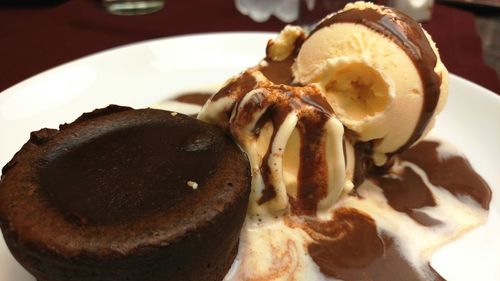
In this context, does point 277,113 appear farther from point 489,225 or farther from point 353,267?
point 489,225

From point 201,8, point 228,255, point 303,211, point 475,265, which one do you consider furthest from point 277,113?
point 201,8

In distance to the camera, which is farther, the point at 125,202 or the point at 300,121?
the point at 300,121

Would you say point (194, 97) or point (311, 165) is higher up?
point (311, 165)

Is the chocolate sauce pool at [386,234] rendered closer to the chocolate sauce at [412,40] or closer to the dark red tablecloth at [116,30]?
the chocolate sauce at [412,40]

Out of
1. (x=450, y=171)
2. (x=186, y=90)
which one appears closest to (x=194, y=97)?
(x=186, y=90)

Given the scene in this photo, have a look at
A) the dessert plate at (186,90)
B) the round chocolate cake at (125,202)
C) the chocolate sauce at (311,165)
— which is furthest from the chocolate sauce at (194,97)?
the chocolate sauce at (311,165)

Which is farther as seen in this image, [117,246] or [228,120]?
[228,120]

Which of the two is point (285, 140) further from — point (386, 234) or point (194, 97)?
point (194, 97)
